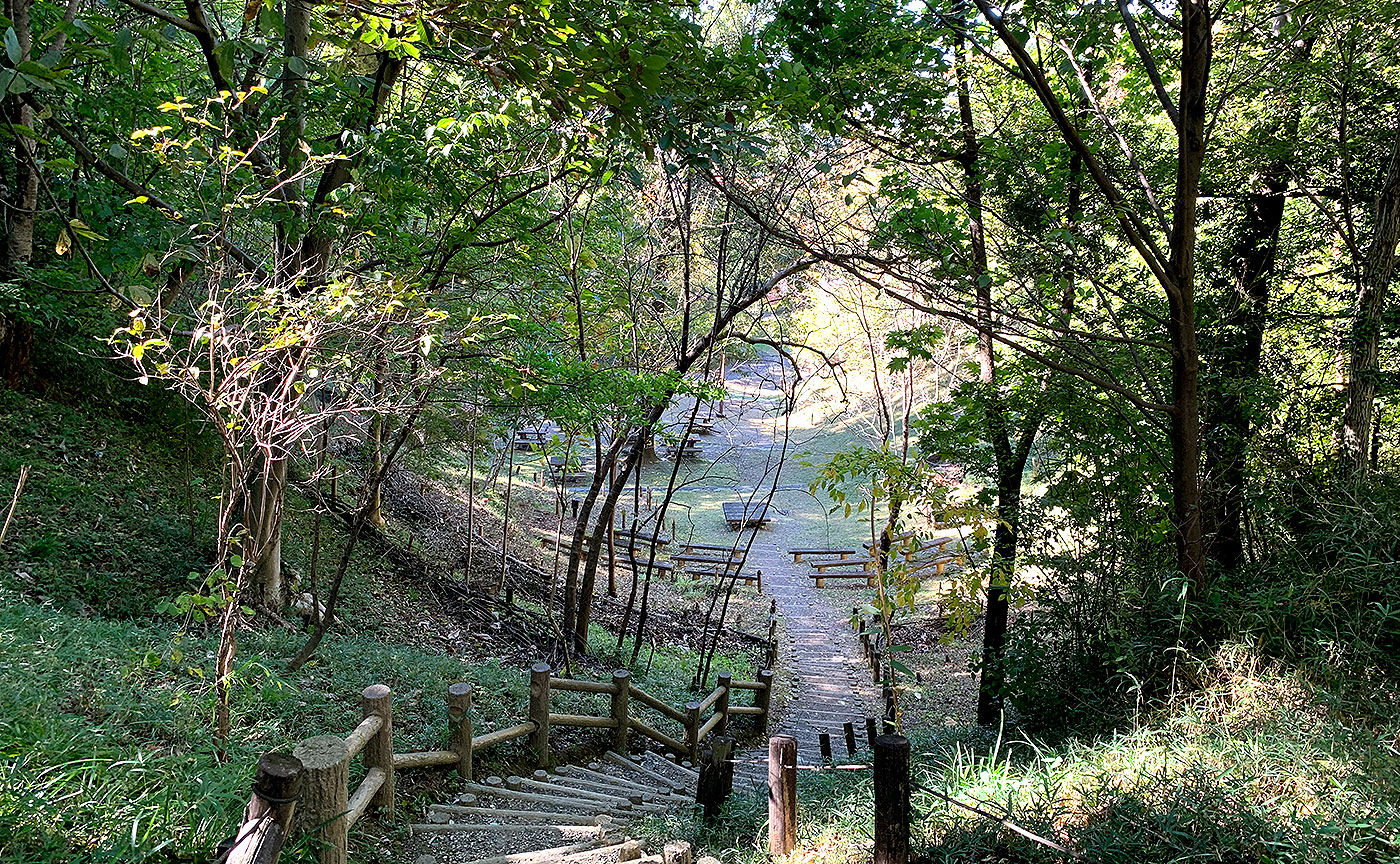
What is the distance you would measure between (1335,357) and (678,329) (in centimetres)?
848

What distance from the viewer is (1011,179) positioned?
8492 millimetres

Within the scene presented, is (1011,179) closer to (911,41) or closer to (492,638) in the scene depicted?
(911,41)

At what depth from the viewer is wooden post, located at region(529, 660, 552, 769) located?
645 centimetres

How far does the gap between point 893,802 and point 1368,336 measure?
5.17 m

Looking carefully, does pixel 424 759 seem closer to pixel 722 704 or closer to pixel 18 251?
pixel 722 704

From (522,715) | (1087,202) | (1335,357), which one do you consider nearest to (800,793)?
(522,715)

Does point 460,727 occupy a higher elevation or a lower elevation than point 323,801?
lower

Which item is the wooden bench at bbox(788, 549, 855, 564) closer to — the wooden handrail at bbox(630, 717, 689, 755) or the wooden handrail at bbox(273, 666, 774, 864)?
the wooden handrail at bbox(630, 717, 689, 755)

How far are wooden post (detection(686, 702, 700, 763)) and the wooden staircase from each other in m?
1.04

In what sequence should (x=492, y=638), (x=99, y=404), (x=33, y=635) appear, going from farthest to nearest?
(x=492, y=638), (x=99, y=404), (x=33, y=635)

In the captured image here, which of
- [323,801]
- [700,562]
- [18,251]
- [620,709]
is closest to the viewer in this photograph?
[323,801]

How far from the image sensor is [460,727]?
5.57 meters

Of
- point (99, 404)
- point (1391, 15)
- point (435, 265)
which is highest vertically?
point (1391, 15)

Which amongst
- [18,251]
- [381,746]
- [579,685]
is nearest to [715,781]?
[579,685]
